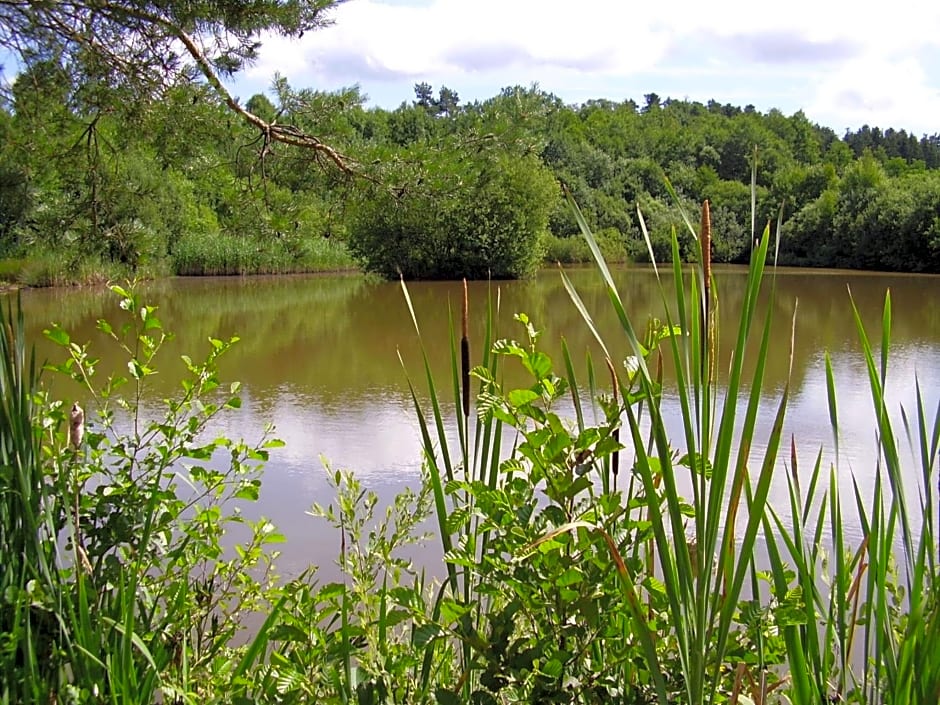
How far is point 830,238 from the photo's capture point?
26.4 meters

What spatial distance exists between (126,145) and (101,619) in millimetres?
2805

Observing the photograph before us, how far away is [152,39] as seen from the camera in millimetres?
3379

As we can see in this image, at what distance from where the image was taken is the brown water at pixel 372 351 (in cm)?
486

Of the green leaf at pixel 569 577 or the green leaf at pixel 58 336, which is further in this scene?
the green leaf at pixel 58 336

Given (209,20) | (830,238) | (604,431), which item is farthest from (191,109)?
(830,238)

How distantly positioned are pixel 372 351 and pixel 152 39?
20.8 ft

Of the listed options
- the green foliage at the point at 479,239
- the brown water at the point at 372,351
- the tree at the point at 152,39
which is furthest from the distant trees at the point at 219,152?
the green foliage at the point at 479,239

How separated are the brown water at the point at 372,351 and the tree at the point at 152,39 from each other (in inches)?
55.7

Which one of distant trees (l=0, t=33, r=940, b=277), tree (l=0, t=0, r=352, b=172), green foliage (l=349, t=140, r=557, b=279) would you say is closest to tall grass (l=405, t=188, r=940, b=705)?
distant trees (l=0, t=33, r=940, b=277)

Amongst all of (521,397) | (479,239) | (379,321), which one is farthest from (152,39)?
(479,239)

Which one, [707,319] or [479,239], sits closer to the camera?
[707,319]

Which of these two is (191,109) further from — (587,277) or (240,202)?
(587,277)

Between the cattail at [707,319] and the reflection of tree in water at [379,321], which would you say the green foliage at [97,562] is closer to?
the cattail at [707,319]

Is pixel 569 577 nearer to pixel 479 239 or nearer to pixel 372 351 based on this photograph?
pixel 372 351
